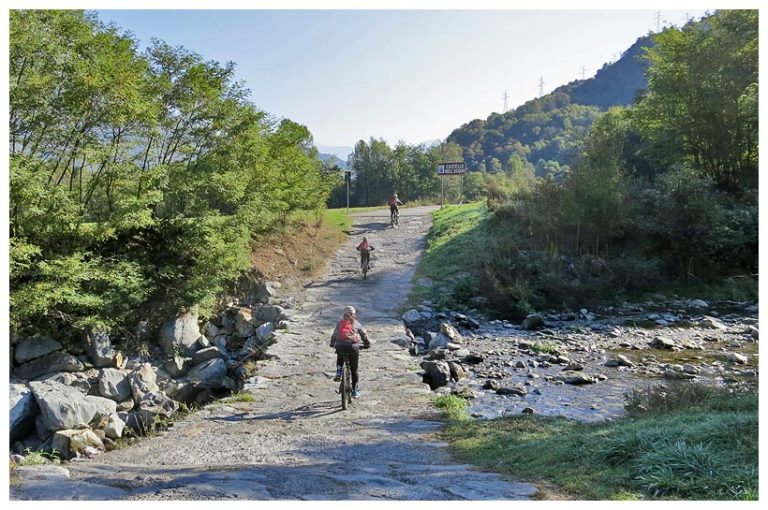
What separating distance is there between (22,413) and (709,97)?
24717 mm

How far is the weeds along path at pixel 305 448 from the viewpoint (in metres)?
4.34

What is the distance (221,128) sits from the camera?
1545cm

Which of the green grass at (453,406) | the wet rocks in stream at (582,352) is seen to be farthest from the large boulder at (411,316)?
the green grass at (453,406)

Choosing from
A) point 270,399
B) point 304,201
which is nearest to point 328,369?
point 270,399

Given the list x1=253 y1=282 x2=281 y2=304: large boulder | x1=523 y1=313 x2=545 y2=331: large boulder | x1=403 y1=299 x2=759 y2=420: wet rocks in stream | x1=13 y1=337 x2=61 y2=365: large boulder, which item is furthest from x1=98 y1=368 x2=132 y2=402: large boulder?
x1=523 y1=313 x2=545 y2=331: large boulder

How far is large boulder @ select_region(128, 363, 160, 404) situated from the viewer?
10.2 m

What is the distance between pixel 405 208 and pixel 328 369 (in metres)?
27.5

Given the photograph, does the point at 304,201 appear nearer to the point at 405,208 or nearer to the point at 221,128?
the point at 221,128

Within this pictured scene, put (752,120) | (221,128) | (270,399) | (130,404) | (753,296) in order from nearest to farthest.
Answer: (270,399), (130,404), (221,128), (753,296), (752,120)

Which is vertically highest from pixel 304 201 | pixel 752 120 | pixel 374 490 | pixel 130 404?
pixel 752 120

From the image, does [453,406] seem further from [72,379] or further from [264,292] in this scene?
[264,292]

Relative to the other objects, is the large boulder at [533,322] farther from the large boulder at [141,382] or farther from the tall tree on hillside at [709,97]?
the tall tree on hillside at [709,97]

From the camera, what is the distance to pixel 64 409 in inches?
317

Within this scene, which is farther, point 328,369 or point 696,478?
point 328,369
